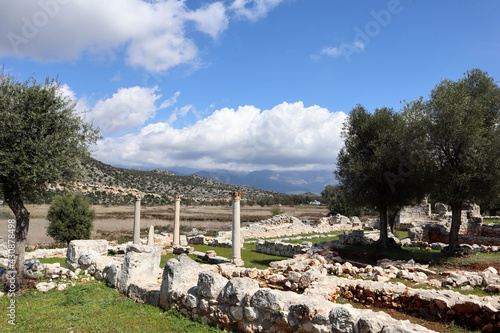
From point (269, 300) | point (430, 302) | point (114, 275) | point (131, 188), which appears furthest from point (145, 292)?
point (131, 188)

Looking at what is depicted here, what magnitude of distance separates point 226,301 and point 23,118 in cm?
958

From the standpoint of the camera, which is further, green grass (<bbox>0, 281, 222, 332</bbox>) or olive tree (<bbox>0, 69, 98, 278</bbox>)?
olive tree (<bbox>0, 69, 98, 278</bbox>)

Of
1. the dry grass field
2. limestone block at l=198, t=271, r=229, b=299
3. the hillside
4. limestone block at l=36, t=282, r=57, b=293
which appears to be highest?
the hillside

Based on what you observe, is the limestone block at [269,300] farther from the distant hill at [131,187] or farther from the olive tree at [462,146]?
the distant hill at [131,187]

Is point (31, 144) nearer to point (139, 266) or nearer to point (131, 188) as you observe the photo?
point (139, 266)

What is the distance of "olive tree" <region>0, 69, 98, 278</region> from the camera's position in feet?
35.2

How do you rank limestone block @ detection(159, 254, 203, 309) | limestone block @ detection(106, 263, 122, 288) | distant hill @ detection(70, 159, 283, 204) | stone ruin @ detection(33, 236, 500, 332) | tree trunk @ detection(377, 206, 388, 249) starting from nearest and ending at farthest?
stone ruin @ detection(33, 236, 500, 332) → limestone block @ detection(159, 254, 203, 309) → limestone block @ detection(106, 263, 122, 288) → tree trunk @ detection(377, 206, 388, 249) → distant hill @ detection(70, 159, 283, 204)

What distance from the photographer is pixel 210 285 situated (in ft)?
26.1

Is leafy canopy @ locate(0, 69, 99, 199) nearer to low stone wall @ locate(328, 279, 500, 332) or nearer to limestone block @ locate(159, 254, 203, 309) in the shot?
limestone block @ locate(159, 254, 203, 309)

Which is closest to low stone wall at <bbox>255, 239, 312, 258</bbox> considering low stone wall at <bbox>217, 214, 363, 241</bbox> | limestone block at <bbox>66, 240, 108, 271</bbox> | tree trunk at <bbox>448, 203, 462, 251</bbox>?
tree trunk at <bbox>448, 203, 462, 251</bbox>

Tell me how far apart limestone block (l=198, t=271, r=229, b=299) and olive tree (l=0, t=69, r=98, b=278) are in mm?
6849

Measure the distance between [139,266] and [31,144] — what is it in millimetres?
5585

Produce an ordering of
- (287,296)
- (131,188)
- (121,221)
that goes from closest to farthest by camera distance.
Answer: (287,296) → (121,221) → (131,188)

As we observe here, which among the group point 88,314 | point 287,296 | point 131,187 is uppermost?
point 131,187
